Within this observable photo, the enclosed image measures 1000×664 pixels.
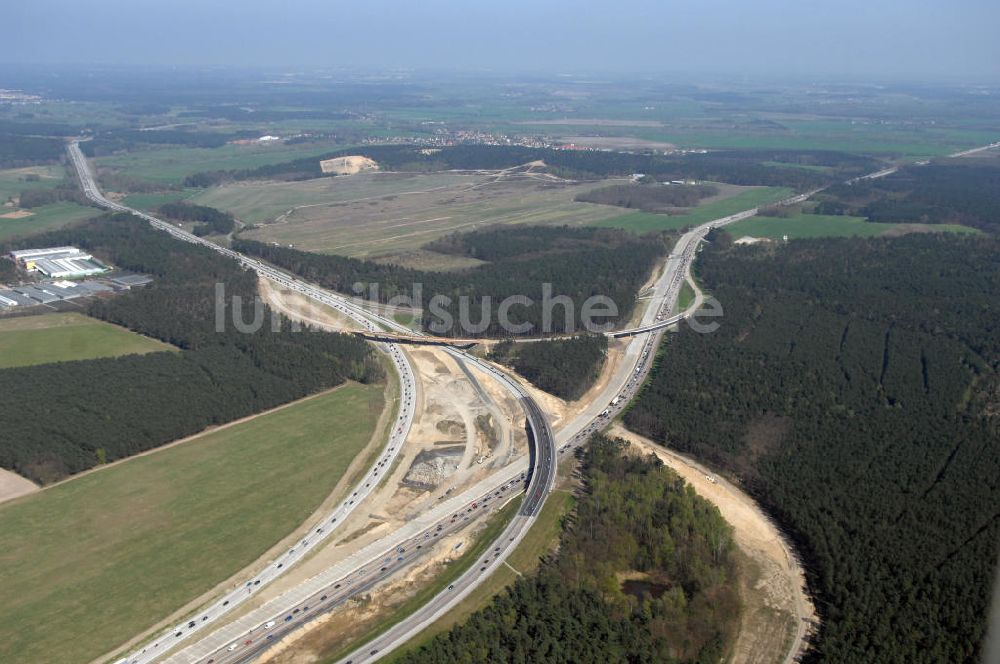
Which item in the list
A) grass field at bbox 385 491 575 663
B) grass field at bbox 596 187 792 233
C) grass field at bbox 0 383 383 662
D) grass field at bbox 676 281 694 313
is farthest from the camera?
grass field at bbox 596 187 792 233

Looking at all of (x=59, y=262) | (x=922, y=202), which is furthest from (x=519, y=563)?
(x=922, y=202)

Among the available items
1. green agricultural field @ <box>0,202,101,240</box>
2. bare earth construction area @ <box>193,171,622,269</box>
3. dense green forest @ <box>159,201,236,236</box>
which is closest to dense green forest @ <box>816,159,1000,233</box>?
bare earth construction area @ <box>193,171,622,269</box>

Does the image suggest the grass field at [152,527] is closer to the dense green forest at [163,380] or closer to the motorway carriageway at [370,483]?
the motorway carriageway at [370,483]

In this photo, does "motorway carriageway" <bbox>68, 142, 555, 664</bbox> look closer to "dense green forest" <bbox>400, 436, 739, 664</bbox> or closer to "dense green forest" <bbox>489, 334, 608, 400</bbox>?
"dense green forest" <bbox>489, 334, 608, 400</bbox>

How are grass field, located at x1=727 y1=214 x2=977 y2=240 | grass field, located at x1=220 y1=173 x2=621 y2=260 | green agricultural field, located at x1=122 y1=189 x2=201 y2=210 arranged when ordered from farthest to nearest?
green agricultural field, located at x1=122 y1=189 x2=201 y2=210 < grass field, located at x1=727 y1=214 x2=977 y2=240 < grass field, located at x1=220 y1=173 x2=621 y2=260

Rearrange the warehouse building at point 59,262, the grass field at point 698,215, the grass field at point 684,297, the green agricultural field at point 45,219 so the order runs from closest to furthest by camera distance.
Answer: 1. the grass field at point 684,297
2. the warehouse building at point 59,262
3. the green agricultural field at point 45,219
4. the grass field at point 698,215

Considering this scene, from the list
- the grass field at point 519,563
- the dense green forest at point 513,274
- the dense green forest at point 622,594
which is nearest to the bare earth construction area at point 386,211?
the dense green forest at point 513,274
